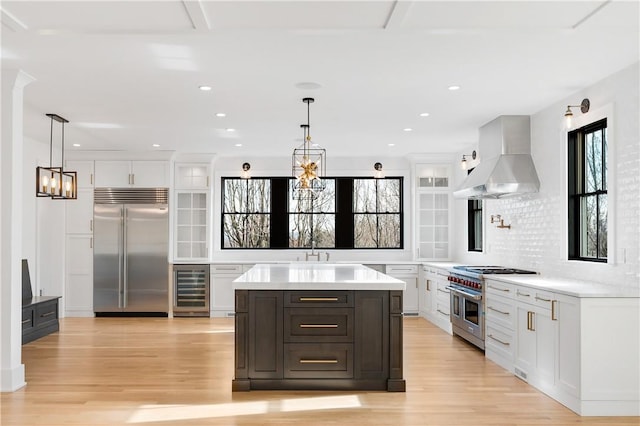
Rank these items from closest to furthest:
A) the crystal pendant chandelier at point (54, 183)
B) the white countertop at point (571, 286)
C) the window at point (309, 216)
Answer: the white countertop at point (571, 286), the crystal pendant chandelier at point (54, 183), the window at point (309, 216)

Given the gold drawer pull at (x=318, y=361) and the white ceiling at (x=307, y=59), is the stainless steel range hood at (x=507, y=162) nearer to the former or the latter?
the white ceiling at (x=307, y=59)

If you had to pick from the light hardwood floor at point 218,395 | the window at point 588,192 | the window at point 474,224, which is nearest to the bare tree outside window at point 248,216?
the light hardwood floor at point 218,395

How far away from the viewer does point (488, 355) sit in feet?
19.6

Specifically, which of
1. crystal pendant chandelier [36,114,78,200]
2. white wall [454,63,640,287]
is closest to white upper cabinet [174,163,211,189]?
crystal pendant chandelier [36,114,78,200]

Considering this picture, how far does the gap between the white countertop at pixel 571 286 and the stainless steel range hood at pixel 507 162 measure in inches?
39.6

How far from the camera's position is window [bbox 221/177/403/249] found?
31.5 ft

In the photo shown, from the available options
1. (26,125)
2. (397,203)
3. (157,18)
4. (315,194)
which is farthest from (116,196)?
(157,18)

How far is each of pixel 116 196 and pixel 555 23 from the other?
7.21m

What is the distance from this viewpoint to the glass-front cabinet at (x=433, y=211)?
30.8 feet

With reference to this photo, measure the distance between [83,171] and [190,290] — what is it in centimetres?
253

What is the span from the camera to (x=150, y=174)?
29.5ft

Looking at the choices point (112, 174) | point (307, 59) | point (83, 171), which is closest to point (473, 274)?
point (307, 59)

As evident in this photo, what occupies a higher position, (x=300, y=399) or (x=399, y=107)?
(x=399, y=107)

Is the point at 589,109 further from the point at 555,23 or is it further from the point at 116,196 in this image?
the point at 116,196
